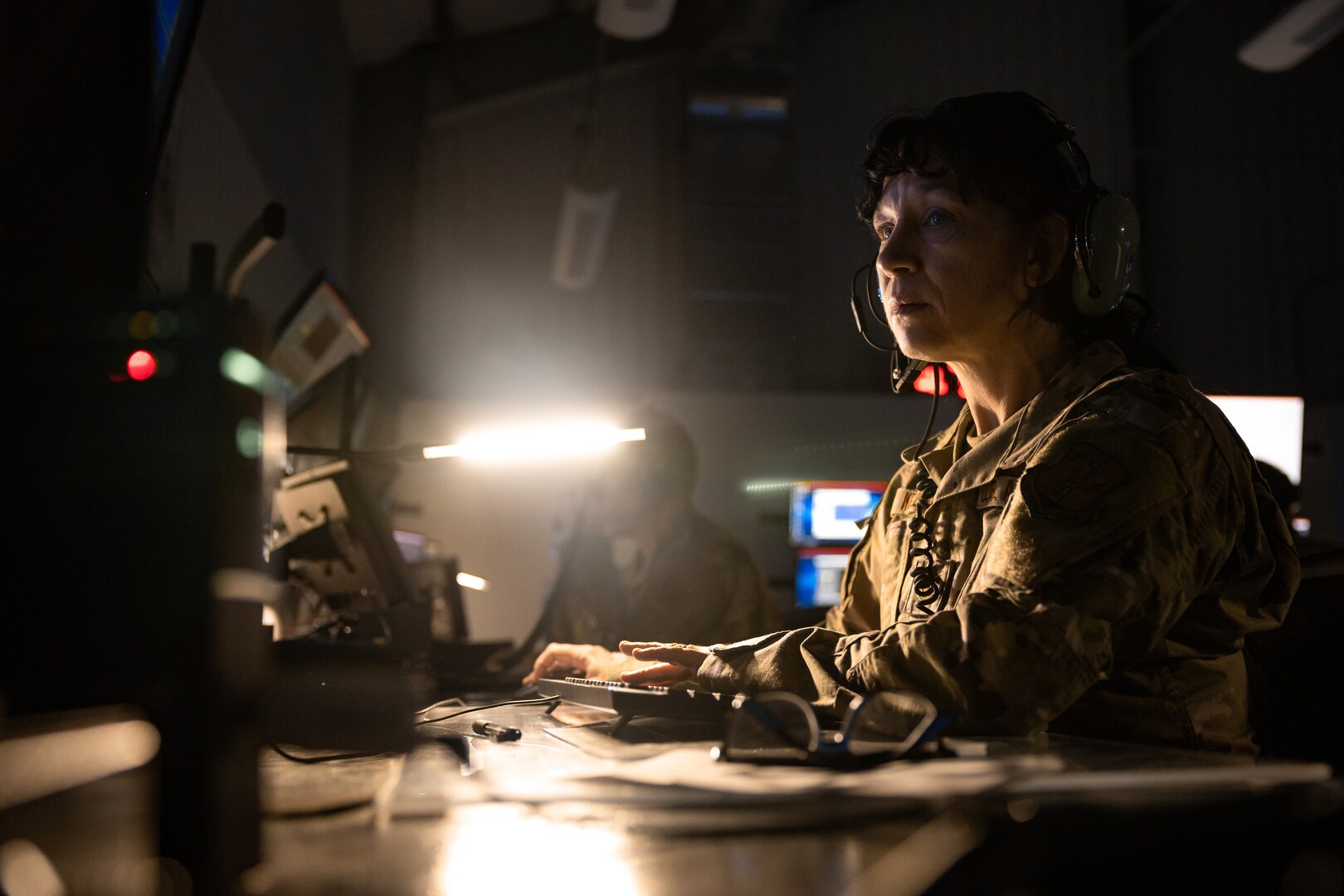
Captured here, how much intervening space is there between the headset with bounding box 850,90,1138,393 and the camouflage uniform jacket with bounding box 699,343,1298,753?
0.06 m

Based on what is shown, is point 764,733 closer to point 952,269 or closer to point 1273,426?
point 952,269

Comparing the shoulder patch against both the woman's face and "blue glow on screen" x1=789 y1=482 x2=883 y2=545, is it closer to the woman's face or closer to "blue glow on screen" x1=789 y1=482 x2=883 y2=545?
the woman's face

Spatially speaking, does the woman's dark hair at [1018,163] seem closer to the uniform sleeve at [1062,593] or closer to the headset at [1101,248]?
the headset at [1101,248]

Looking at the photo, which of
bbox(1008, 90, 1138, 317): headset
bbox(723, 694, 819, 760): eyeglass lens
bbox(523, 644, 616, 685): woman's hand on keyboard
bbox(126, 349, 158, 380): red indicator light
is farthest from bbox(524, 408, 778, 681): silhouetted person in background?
bbox(126, 349, 158, 380): red indicator light

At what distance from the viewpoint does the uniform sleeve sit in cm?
77

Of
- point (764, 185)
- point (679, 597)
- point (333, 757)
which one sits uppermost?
point (764, 185)

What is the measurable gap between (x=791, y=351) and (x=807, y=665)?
14.7 ft

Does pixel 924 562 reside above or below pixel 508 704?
above

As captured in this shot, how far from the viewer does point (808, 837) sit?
46cm

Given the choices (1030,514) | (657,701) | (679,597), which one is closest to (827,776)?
(657,701)

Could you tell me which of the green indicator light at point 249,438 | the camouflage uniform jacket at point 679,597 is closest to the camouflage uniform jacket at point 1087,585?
the green indicator light at point 249,438

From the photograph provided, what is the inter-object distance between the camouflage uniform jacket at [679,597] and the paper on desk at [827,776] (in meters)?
1.83

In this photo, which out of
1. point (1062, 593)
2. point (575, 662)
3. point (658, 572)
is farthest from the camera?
point (658, 572)

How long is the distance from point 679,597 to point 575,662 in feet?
4.26
